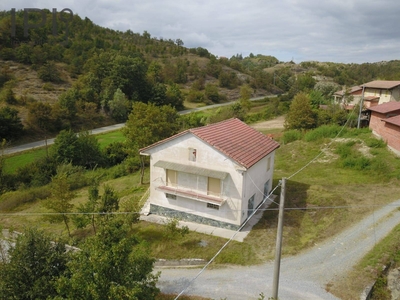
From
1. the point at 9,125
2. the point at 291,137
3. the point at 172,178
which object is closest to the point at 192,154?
the point at 172,178

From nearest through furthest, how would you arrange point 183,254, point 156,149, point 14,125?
point 183,254 < point 156,149 < point 14,125

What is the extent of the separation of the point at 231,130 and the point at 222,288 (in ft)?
35.9

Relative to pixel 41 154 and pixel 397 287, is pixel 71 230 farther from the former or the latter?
pixel 41 154

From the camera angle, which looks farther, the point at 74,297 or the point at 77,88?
the point at 77,88

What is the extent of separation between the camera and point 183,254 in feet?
54.7

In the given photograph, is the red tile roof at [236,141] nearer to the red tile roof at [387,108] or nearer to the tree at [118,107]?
the red tile roof at [387,108]

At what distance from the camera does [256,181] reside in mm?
20641

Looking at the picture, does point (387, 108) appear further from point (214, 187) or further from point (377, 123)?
point (214, 187)

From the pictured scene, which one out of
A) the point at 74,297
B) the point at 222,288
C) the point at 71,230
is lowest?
the point at 71,230

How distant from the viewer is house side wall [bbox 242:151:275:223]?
19.0 meters

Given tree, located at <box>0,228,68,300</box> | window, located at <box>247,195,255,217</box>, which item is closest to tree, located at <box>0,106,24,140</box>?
window, located at <box>247,195,255,217</box>

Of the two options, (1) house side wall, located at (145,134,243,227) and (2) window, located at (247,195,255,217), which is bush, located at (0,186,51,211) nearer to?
(1) house side wall, located at (145,134,243,227)

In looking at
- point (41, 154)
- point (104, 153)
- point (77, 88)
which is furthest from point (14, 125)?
point (77, 88)

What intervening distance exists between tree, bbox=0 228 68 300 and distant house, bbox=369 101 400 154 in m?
28.5
